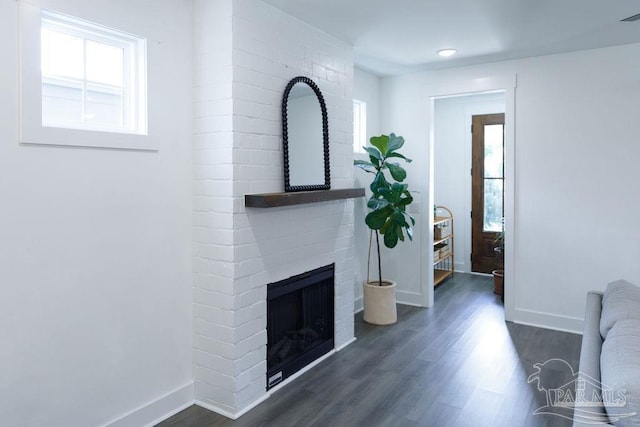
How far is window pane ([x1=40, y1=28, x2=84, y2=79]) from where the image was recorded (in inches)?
84.4

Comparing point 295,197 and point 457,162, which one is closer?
point 295,197

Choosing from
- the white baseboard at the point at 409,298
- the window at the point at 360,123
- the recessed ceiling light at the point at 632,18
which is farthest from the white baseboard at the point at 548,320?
the recessed ceiling light at the point at 632,18

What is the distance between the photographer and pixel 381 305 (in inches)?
170

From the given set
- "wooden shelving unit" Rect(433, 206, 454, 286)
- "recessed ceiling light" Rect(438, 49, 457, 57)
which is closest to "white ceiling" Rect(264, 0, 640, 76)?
"recessed ceiling light" Rect(438, 49, 457, 57)

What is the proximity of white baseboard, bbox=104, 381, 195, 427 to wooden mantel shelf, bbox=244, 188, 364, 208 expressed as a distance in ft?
3.91

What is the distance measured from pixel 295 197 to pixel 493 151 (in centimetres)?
404

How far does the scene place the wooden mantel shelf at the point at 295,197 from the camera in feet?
8.72

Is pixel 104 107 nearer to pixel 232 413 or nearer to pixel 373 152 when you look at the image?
pixel 232 413

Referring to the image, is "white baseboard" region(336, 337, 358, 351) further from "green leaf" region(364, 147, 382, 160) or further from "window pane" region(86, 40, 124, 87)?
"window pane" region(86, 40, 124, 87)

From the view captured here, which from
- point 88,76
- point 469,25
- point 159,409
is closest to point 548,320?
point 469,25

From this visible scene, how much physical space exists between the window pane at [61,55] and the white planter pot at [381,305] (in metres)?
3.02

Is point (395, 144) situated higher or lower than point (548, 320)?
higher

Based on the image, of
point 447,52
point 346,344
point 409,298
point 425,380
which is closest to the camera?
point 425,380

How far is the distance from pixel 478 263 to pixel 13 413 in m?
5.56
